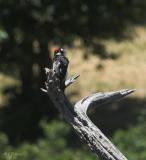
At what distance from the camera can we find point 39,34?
605 inches

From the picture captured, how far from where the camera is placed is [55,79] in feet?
13.0

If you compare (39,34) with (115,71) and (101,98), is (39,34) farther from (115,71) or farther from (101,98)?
(101,98)

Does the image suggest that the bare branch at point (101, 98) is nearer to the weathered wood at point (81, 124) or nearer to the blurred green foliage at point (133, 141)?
the weathered wood at point (81, 124)

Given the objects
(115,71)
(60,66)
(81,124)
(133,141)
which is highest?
(115,71)

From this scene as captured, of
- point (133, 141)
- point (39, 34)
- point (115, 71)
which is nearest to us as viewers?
point (133, 141)

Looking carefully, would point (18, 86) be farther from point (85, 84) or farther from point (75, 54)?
point (75, 54)

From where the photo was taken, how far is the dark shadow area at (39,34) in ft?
50.3

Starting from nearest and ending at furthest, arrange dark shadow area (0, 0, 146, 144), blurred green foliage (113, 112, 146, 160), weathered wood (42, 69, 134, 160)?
weathered wood (42, 69, 134, 160)
blurred green foliage (113, 112, 146, 160)
dark shadow area (0, 0, 146, 144)

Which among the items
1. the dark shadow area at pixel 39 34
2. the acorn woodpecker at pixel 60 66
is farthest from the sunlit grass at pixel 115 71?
the acorn woodpecker at pixel 60 66

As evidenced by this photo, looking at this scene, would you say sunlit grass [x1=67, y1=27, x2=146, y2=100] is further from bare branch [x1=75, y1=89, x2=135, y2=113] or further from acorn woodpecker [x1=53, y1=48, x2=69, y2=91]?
acorn woodpecker [x1=53, y1=48, x2=69, y2=91]

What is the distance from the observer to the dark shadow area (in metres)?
15.3

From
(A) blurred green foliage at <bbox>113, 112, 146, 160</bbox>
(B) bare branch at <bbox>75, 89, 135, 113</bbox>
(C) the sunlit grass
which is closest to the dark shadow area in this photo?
(C) the sunlit grass

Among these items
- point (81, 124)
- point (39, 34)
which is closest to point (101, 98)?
point (81, 124)

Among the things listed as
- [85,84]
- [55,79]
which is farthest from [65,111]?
[85,84]
